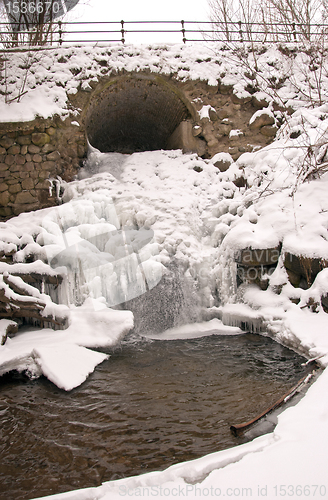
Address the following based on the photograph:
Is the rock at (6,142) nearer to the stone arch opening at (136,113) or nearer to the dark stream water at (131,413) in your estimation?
the stone arch opening at (136,113)

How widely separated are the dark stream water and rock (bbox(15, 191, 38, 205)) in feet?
12.4

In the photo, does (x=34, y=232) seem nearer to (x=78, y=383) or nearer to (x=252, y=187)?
(x=78, y=383)

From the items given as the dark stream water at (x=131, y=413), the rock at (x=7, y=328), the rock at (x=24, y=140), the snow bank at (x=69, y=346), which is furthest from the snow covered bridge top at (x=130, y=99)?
the dark stream water at (x=131, y=413)

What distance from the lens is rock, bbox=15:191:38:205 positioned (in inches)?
244

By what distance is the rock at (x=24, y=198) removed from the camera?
20.3 ft

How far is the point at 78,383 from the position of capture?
118 inches

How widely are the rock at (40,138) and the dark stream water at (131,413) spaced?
4.53 metres

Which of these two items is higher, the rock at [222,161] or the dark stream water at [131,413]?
the rock at [222,161]

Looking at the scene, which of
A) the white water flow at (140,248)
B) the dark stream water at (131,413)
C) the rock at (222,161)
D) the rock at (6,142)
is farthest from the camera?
the rock at (222,161)

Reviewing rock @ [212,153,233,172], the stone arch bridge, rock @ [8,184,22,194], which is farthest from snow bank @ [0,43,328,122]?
rock @ [8,184,22,194]

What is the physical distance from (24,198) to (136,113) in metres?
3.92

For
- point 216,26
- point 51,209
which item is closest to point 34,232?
point 51,209

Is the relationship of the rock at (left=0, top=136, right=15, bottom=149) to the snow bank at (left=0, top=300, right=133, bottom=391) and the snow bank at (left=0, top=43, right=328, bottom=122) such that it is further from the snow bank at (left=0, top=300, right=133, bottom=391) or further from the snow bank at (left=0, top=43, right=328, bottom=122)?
the snow bank at (left=0, top=300, right=133, bottom=391)

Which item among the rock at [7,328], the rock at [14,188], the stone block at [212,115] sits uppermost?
the stone block at [212,115]
